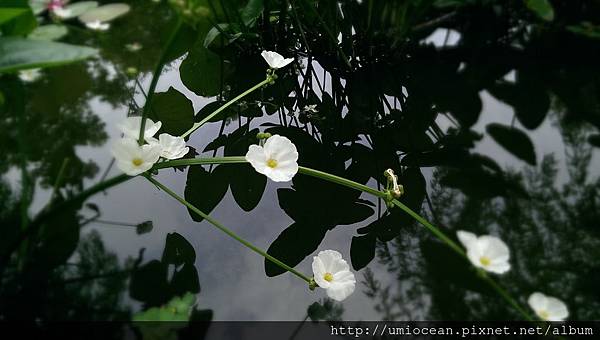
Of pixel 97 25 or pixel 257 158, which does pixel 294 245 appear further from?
pixel 97 25

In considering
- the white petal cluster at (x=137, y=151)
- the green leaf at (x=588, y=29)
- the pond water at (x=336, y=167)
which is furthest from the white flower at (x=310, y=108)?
the green leaf at (x=588, y=29)

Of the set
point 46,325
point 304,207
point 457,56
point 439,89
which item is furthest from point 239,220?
point 457,56

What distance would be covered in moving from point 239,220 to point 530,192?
356mm

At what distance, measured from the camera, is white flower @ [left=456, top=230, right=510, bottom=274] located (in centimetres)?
42

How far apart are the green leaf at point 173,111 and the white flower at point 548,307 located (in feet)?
1.54

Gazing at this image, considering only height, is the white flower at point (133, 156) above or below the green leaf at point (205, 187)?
above

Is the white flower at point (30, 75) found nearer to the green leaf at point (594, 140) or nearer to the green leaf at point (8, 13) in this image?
the green leaf at point (8, 13)

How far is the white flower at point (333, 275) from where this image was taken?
0.44m

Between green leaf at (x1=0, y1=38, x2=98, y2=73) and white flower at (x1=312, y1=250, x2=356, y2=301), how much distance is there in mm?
284

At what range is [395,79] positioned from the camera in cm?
80

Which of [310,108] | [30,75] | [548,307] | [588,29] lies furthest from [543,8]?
[30,75]

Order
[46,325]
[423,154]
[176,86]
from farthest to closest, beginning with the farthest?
1. [176,86]
2. [423,154]
3. [46,325]

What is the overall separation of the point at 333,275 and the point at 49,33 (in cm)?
46

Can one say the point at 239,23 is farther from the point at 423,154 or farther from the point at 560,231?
the point at 560,231
